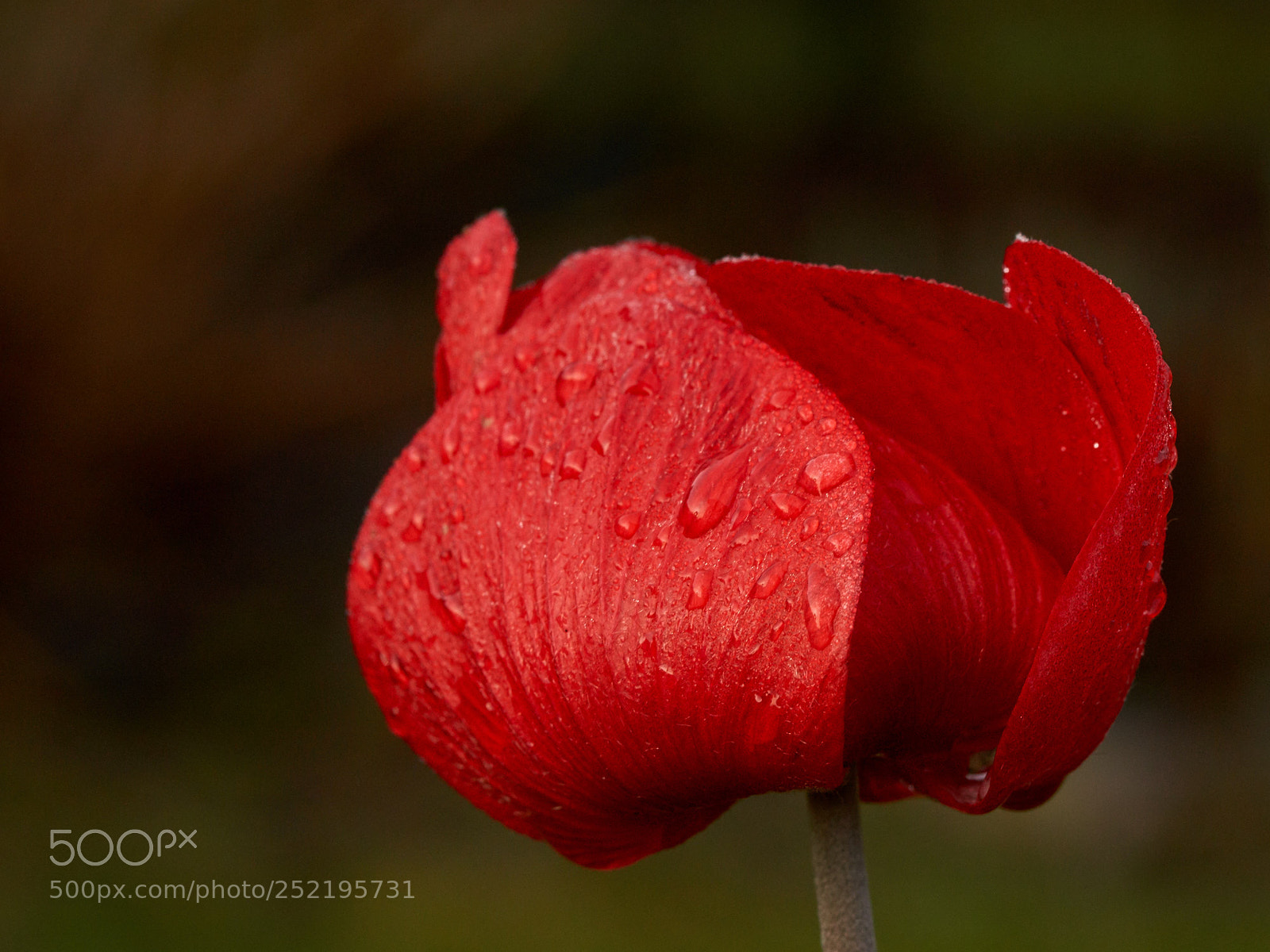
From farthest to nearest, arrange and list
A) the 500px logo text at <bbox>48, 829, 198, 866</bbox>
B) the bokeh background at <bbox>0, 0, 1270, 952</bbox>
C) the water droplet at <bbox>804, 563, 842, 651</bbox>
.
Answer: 1. the bokeh background at <bbox>0, 0, 1270, 952</bbox>
2. the 500px logo text at <bbox>48, 829, 198, 866</bbox>
3. the water droplet at <bbox>804, 563, 842, 651</bbox>

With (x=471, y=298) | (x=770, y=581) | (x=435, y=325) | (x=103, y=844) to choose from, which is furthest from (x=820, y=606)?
(x=435, y=325)

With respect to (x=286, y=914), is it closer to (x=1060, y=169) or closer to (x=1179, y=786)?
(x=1179, y=786)

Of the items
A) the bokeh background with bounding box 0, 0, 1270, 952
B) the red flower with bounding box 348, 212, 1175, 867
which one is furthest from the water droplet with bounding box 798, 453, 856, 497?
the bokeh background with bounding box 0, 0, 1270, 952

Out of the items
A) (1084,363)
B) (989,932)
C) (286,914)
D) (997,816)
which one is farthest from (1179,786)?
(1084,363)

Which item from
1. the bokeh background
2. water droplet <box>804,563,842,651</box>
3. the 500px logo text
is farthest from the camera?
the bokeh background

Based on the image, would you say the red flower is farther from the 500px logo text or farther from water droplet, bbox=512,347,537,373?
the 500px logo text

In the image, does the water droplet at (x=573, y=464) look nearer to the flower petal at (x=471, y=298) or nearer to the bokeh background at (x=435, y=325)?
the flower petal at (x=471, y=298)
